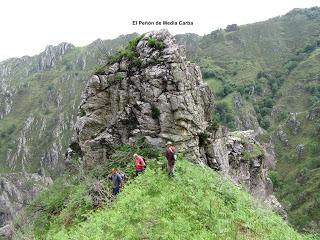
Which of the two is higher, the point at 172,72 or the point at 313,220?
the point at 172,72

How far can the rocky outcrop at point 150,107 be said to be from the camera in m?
32.9

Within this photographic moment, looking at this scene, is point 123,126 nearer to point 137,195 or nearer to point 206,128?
point 206,128

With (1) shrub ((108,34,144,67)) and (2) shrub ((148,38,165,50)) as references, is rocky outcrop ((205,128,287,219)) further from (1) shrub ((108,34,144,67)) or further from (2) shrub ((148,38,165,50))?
(1) shrub ((108,34,144,67))

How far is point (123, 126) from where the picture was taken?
3384 centimetres

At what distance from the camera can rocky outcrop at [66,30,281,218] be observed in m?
32.9

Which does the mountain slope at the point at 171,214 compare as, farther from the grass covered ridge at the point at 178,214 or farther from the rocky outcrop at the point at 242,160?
the rocky outcrop at the point at 242,160

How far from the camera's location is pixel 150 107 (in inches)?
1309

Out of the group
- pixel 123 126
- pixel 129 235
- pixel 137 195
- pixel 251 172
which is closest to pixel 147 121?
pixel 123 126

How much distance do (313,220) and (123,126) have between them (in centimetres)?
11640

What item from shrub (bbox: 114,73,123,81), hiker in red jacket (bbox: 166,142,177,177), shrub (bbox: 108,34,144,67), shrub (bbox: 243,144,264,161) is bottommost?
shrub (bbox: 243,144,264,161)

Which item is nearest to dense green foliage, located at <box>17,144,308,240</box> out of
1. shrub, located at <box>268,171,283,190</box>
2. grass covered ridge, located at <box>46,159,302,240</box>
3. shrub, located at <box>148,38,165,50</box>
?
grass covered ridge, located at <box>46,159,302,240</box>

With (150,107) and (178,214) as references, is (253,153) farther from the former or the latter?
(178,214)

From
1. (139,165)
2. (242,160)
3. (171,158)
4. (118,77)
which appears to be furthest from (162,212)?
(242,160)

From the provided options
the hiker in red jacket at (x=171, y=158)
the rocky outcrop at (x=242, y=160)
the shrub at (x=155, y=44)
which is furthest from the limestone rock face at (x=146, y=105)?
the hiker in red jacket at (x=171, y=158)
